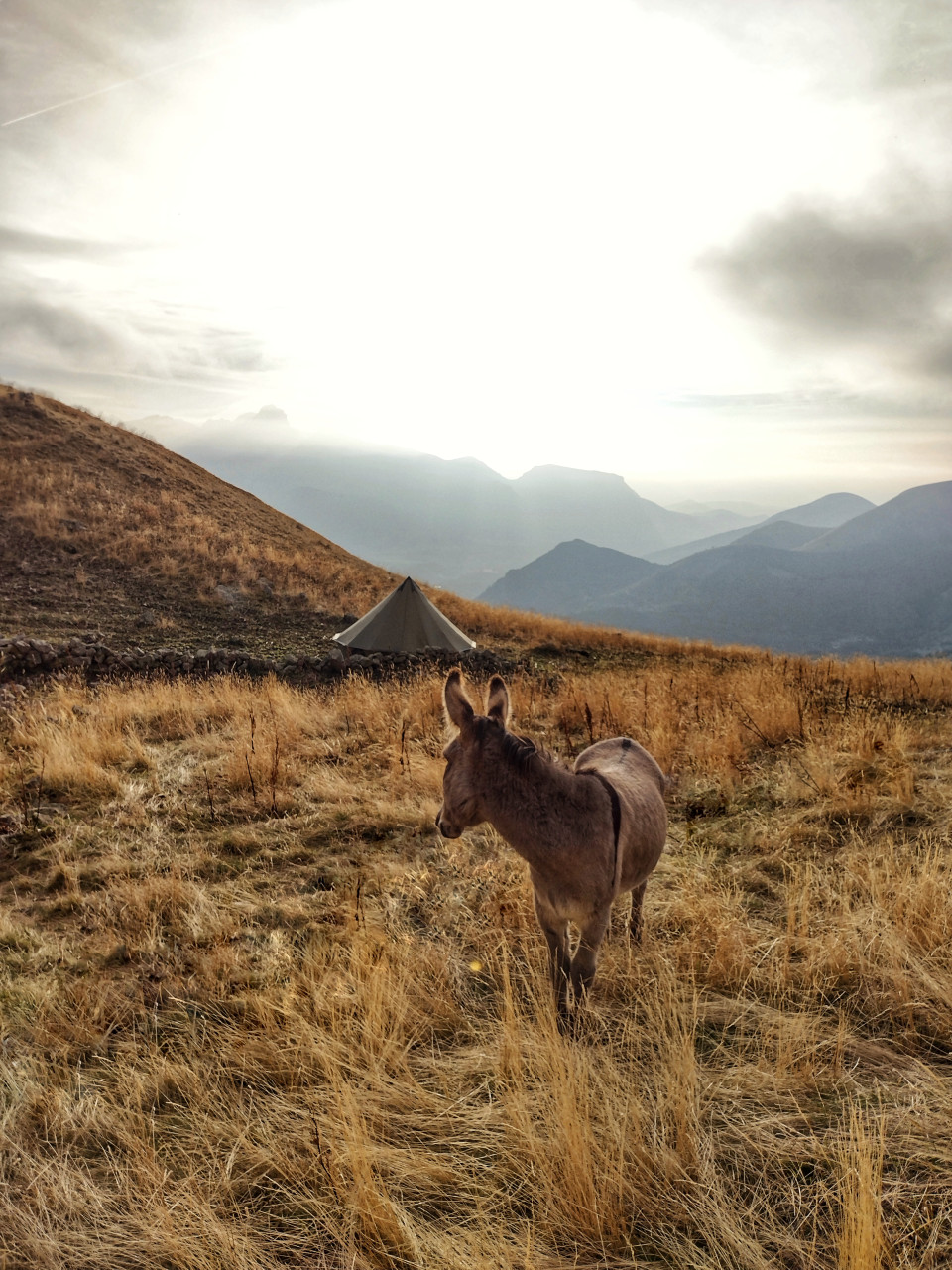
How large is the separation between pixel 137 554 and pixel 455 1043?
23400 millimetres

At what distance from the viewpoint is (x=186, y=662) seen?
13305mm

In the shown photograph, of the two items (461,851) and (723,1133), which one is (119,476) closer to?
(461,851)

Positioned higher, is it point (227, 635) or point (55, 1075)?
point (227, 635)

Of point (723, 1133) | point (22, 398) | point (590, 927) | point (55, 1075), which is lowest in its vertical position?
point (55, 1075)

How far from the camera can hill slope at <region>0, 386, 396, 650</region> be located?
18.4 meters

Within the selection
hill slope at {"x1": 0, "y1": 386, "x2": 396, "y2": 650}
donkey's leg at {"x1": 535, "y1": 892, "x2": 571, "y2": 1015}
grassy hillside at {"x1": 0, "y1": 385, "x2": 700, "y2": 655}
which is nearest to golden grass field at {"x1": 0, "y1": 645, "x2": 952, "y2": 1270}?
donkey's leg at {"x1": 535, "y1": 892, "x2": 571, "y2": 1015}

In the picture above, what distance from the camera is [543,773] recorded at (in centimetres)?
273

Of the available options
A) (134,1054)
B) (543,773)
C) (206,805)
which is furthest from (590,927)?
(206,805)

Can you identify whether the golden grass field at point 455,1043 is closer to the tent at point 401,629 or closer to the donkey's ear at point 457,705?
the donkey's ear at point 457,705

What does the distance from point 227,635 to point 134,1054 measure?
16227 millimetres

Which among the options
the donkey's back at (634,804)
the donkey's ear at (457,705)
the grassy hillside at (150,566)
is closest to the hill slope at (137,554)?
the grassy hillside at (150,566)

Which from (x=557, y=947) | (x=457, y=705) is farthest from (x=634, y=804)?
(x=457, y=705)

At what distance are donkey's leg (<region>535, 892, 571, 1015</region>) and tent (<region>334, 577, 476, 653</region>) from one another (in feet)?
36.3

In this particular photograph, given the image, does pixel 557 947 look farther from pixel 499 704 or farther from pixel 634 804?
pixel 499 704
